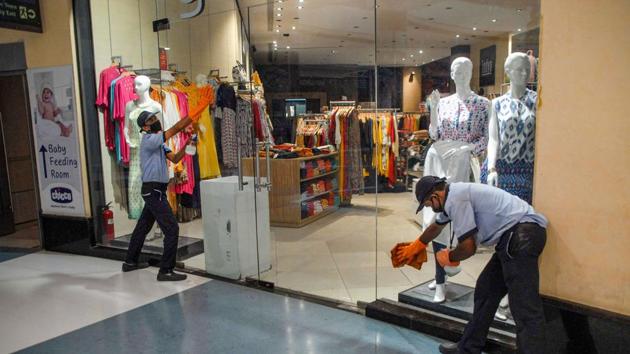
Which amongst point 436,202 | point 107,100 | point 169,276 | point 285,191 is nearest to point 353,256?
point 285,191

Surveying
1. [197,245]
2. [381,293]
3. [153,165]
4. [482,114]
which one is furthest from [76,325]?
[482,114]

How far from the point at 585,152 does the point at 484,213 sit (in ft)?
1.88

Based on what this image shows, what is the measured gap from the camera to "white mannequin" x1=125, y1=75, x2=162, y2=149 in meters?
4.86

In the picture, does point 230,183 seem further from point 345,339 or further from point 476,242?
point 476,242

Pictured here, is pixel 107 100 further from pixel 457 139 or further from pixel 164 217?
pixel 457 139

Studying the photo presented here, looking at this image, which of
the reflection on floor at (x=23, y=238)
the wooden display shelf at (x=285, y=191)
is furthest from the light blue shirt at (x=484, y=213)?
the reflection on floor at (x=23, y=238)

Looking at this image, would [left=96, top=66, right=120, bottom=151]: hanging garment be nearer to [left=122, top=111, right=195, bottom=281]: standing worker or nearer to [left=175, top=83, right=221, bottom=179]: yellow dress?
[left=175, top=83, right=221, bottom=179]: yellow dress

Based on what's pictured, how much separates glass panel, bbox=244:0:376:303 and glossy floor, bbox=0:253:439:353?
42 centimetres

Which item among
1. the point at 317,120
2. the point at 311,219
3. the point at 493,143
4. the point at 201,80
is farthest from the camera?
the point at 201,80

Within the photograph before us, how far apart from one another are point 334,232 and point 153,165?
73.5 inches

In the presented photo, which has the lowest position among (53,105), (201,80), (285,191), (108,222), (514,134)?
(108,222)

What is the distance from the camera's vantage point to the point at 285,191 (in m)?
4.50

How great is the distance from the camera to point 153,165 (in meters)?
4.16

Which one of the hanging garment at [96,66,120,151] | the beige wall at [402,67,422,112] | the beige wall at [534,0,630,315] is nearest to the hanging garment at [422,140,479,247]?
the beige wall at [402,67,422,112]
